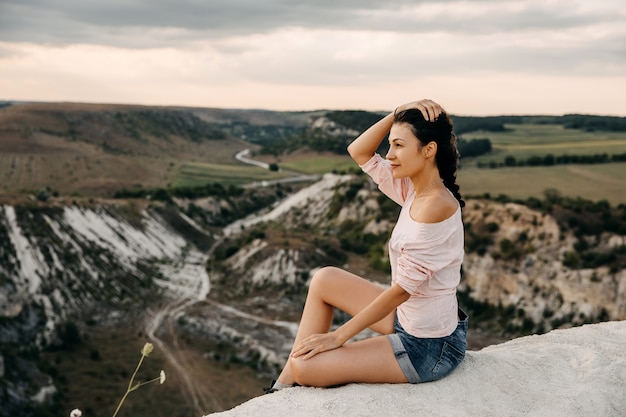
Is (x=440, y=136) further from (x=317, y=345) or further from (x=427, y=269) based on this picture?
(x=317, y=345)

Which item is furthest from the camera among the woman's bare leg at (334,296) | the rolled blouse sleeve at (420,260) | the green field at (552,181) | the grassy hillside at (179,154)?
the grassy hillside at (179,154)

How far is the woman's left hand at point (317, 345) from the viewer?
20.5ft

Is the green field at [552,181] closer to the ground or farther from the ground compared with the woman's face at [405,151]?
closer to the ground

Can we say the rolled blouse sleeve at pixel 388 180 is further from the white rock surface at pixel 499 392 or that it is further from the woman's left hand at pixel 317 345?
the white rock surface at pixel 499 392

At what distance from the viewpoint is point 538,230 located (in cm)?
4844

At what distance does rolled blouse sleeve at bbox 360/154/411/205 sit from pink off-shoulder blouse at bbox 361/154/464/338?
168mm

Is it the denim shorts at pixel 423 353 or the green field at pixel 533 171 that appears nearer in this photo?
the denim shorts at pixel 423 353

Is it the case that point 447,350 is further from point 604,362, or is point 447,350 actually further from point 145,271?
point 145,271

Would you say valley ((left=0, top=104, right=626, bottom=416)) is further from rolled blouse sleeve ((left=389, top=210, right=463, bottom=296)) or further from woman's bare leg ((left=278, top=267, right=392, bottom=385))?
rolled blouse sleeve ((left=389, top=210, right=463, bottom=296))

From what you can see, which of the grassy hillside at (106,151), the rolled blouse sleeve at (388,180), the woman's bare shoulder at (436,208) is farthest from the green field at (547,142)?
the woman's bare shoulder at (436,208)

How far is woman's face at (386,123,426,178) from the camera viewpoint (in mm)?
6117

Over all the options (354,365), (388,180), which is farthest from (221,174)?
(354,365)

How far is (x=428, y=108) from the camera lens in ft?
Answer: 19.7

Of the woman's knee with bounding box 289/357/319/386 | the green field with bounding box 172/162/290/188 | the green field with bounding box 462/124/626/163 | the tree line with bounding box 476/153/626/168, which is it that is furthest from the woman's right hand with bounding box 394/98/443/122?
the green field with bounding box 172/162/290/188
